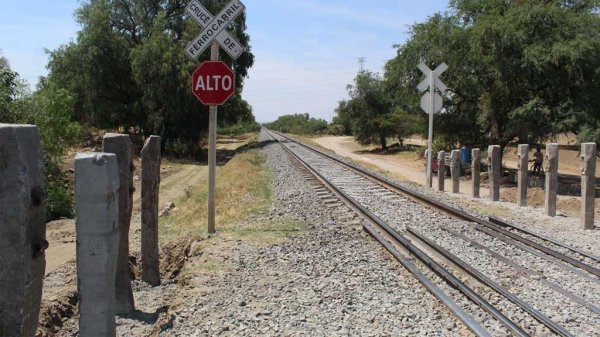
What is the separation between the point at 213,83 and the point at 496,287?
16.6ft

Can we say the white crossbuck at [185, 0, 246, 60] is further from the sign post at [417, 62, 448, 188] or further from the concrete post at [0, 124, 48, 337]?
the sign post at [417, 62, 448, 188]

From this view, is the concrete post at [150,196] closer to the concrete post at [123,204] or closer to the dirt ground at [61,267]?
the concrete post at [123,204]

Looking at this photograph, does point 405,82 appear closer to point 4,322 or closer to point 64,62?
point 64,62

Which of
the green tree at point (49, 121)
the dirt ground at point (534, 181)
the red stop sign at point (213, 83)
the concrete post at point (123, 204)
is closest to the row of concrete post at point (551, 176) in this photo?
the dirt ground at point (534, 181)

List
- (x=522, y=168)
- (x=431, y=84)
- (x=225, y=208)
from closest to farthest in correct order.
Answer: (x=225, y=208) < (x=522, y=168) < (x=431, y=84)

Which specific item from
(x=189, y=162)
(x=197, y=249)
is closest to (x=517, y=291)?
(x=197, y=249)

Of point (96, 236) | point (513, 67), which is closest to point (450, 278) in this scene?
point (96, 236)

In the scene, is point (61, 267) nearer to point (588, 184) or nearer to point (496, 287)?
point (496, 287)

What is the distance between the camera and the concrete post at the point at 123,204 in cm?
562

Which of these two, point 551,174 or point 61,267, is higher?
point 551,174

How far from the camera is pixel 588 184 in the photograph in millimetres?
10062

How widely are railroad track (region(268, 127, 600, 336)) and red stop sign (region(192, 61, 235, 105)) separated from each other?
313cm

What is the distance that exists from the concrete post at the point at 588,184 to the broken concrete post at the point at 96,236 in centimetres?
903

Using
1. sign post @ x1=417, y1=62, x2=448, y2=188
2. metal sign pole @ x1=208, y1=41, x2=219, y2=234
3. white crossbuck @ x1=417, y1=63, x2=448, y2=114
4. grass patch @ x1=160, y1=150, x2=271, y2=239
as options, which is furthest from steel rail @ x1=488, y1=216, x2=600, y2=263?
white crossbuck @ x1=417, y1=63, x2=448, y2=114
